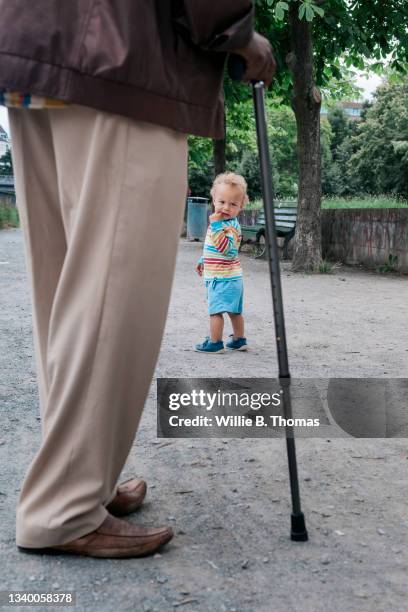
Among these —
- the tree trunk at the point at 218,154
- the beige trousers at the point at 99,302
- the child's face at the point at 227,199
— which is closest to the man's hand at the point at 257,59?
the beige trousers at the point at 99,302

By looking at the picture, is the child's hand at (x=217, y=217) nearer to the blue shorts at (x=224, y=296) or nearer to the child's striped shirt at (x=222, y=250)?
the child's striped shirt at (x=222, y=250)

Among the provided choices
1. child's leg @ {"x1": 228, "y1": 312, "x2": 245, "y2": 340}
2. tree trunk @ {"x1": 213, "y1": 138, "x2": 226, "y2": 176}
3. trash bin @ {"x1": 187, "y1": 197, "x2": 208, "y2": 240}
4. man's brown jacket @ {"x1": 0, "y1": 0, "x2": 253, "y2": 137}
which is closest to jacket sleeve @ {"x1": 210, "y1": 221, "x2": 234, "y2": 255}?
child's leg @ {"x1": 228, "y1": 312, "x2": 245, "y2": 340}

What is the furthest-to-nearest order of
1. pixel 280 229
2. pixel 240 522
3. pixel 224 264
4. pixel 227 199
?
pixel 280 229
pixel 224 264
pixel 227 199
pixel 240 522

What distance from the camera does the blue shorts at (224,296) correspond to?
5.57 m

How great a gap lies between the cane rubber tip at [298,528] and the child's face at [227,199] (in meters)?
3.46

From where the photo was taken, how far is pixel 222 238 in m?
5.62

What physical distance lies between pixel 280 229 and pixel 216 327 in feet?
33.1

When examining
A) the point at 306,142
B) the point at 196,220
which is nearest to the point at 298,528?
A: the point at 306,142

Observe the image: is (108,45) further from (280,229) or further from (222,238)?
(280,229)

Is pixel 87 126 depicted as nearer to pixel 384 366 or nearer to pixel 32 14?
pixel 32 14

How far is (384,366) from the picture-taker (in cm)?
507

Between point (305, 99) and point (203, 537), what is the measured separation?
35.2ft

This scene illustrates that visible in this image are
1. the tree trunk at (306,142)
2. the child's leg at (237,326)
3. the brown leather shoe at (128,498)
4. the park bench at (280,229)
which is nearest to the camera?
the brown leather shoe at (128,498)

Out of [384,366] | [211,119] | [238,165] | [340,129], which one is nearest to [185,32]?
[211,119]
